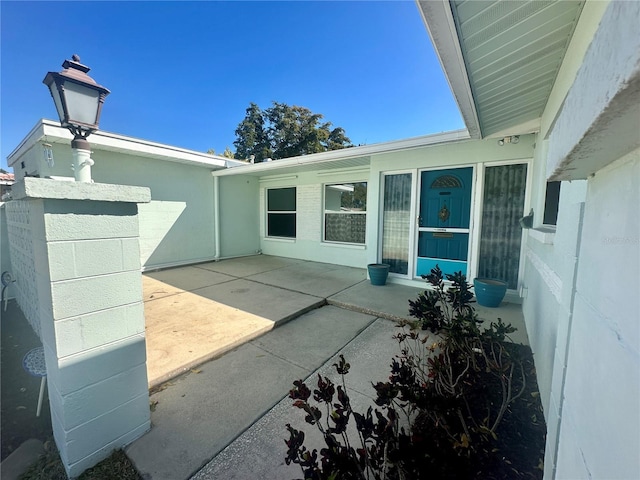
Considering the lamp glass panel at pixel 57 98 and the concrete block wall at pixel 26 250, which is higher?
the lamp glass panel at pixel 57 98

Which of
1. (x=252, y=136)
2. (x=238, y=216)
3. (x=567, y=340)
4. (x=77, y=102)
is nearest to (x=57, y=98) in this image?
(x=77, y=102)

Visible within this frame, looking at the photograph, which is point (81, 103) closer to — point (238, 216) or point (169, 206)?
point (169, 206)

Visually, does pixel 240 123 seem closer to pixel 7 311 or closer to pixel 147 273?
pixel 147 273

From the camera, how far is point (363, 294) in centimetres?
472

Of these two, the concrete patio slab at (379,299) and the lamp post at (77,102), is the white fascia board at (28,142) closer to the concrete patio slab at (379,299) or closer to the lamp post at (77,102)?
the lamp post at (77,102)

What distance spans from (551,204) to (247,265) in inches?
252

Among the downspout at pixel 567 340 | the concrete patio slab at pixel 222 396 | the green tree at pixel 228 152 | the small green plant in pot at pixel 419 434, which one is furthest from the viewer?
the green tree at pixel 228 152

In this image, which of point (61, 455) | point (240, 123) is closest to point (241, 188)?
point (61, 455)

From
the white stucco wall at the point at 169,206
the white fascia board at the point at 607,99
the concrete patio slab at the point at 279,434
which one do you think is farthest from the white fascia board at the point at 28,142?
the white fascia board at the point at 607,99

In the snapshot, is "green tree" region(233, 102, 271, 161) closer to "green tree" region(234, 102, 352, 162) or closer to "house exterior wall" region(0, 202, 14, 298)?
"green tree" region(234, 102, 352, 162)

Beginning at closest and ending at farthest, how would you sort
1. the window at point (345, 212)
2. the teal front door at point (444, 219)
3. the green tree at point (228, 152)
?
1. the teal front door at point (444, 219)
2. the window at point (345, 212)
3. the green tree at point (228, 152)

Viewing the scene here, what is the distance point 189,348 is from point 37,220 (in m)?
1.89

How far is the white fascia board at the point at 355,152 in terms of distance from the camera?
170 inches

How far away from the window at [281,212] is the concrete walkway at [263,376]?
3.52 meters
